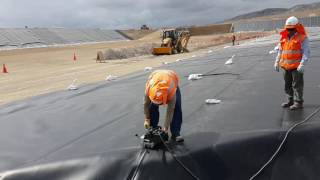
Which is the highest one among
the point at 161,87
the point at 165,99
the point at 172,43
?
the point at 172,43

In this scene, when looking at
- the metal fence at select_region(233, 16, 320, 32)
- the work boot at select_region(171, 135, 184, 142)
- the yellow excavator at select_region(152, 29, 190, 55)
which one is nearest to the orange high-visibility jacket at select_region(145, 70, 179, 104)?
the work boot at select_region(171, 135, 184, 142)

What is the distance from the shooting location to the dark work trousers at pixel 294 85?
4.64 meters

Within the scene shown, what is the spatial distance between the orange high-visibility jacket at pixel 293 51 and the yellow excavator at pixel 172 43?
2338 centimetres

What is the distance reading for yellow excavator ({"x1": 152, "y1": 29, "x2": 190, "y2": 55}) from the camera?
2820 cm

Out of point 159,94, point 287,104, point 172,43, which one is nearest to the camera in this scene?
point 159,94

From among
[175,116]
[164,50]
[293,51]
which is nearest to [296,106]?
[293,51]

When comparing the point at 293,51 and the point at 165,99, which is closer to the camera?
the point at 165,99

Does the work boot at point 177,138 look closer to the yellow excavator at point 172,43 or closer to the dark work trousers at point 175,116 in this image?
the dark work trousers at point 175,116

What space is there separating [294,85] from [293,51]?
377mm

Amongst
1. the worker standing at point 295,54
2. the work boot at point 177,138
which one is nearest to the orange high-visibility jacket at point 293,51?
the worker standing at point 295,54

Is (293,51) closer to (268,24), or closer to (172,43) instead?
(172,43)

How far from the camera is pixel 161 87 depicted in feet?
12.6

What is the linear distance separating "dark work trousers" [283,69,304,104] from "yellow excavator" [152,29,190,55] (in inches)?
915

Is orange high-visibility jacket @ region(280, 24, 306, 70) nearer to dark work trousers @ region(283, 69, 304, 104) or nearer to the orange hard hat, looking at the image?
dark work trousers @ region(283, 69, 304, 104)
